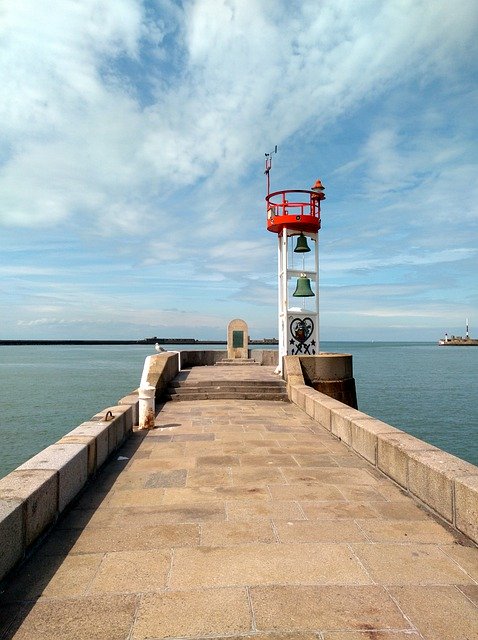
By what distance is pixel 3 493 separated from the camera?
3.85 m

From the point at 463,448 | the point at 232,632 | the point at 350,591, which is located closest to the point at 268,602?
the point at 232,632

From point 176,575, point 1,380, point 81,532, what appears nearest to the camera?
point 176,575

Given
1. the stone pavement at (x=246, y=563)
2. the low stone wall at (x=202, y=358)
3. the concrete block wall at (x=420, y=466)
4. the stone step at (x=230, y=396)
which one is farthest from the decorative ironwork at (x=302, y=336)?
the stone pavement at (x=246, y=563)

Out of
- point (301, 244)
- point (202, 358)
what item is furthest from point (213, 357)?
point (301, 244)

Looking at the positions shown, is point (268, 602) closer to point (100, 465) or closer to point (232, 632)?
point (232, 632)

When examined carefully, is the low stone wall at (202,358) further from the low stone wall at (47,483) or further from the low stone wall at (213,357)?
the low stone wall at (47,483)

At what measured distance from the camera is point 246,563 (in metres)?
3.66

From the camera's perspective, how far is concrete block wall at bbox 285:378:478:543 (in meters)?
4.21

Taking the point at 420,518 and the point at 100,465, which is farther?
the point at 100,465

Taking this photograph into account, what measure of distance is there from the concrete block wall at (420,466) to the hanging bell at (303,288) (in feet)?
26.5

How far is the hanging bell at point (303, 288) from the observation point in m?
16.1

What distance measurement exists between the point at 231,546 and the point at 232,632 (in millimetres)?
1178

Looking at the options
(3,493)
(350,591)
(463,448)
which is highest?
(3,493)

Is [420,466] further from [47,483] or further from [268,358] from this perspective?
[268,358]
